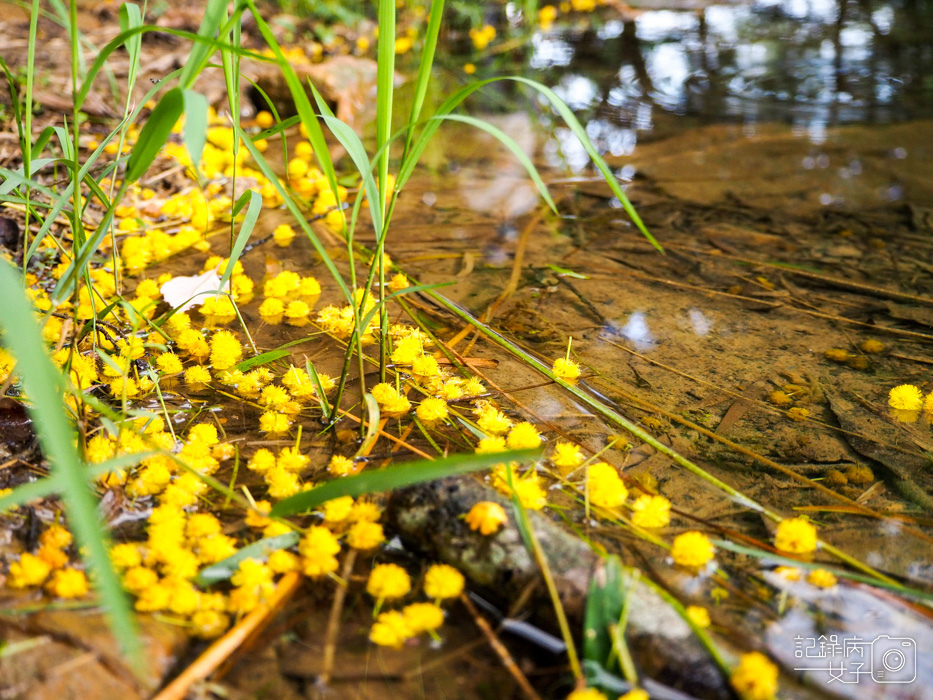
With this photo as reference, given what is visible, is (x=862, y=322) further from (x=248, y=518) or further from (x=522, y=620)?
(x=248, y=518)

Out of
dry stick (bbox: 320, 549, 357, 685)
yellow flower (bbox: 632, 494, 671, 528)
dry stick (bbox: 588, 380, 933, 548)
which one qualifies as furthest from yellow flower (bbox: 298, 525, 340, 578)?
dry stick (bbox: 588, 380, 933, 548)

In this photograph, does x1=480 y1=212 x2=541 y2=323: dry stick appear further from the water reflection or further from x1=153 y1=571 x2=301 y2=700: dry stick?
x1=153 y1=571 x2=301 y2=700: dry stick

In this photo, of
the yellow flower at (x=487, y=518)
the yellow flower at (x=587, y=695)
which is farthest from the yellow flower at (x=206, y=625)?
the yellow flower at (x=587, y=695)

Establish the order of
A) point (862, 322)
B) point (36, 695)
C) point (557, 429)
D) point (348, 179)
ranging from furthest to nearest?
point (348, 179), point (862, 322), point (557, 429), point (36, 695)

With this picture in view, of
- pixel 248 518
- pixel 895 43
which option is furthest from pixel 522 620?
pixel 895 43

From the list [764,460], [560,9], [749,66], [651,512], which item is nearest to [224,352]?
[651,512]

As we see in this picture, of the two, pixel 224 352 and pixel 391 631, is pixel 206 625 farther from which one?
pixel 224 352
